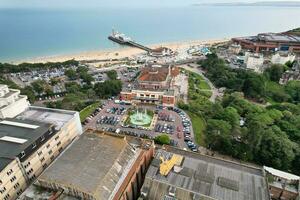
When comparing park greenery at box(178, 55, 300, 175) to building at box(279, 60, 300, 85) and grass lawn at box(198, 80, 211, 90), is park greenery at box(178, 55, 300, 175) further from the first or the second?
grass lawn at box(198, 80, 211, 90)

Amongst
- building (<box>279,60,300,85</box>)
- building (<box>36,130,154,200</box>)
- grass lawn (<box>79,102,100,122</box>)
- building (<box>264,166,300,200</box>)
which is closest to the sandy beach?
grass lawn (<box>79,102,100,122</box>)

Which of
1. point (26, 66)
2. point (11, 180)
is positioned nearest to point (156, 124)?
point (11, 180)

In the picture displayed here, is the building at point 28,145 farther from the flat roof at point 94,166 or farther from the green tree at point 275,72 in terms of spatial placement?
the green tree at point 275,72

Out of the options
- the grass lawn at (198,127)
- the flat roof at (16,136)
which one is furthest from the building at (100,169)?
the grass lawn at (198,127)

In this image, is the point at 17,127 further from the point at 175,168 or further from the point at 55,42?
the point at 55,42

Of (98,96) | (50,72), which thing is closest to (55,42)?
(50,72)

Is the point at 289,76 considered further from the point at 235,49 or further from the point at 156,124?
the point at 156,124
